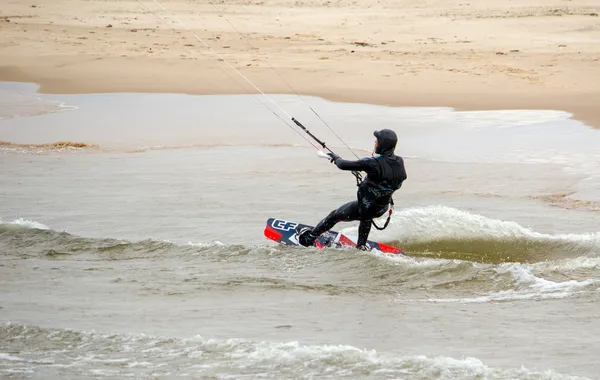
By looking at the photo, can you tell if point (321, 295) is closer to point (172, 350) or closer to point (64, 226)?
point (172, 350)

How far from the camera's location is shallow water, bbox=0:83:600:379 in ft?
23.0

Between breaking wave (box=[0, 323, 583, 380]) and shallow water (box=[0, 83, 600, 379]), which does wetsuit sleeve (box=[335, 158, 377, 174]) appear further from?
breaking wave (box=[0, 323, 583, 380])

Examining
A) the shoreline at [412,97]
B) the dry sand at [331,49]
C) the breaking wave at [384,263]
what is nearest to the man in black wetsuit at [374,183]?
the breaking wave at [384,263]

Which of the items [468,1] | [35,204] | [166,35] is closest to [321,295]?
[35,204]

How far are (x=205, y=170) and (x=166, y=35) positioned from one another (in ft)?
48.5

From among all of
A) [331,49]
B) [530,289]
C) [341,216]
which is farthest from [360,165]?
[331,49]

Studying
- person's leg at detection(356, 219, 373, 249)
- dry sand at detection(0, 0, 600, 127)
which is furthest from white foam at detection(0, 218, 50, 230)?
dry sand at detection(0, 0, 600, 127)

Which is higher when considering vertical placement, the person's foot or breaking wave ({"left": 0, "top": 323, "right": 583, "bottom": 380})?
the person's foot

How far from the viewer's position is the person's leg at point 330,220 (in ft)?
32.4

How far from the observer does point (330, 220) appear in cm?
Answer: 1004

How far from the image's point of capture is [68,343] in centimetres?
730

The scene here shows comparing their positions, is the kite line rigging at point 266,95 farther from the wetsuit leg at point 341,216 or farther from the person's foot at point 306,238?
the person's foot at point 306,238

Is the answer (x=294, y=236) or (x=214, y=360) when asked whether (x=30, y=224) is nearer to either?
(x=294, y=236)

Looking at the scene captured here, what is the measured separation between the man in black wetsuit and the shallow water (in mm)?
358
